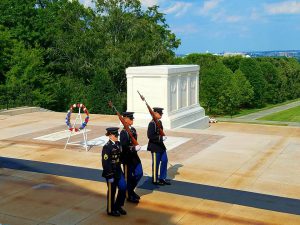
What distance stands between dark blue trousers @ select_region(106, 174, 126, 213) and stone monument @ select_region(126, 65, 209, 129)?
8423mm

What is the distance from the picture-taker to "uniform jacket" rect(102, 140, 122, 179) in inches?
267

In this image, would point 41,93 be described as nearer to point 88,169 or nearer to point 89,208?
point 88,169

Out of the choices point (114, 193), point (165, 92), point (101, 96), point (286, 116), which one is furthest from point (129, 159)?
point (286, 116)

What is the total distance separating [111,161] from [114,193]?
63 centimetres

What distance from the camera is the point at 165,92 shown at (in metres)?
15.4

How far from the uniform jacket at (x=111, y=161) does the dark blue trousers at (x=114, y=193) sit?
5.0 inches

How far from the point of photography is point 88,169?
33.3 feet

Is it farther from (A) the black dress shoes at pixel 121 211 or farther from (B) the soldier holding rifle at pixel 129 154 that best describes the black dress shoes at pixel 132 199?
(A) the black dress shoes at pixel 121 211

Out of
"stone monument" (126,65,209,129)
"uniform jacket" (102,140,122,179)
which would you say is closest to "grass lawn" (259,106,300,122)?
"stone monument" (126,65,209,129)

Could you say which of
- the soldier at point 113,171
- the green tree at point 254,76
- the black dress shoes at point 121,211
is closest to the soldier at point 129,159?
the soldier at point 113,171

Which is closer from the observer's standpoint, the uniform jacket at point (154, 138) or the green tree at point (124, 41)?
the uniform jacket at point (154, 138)

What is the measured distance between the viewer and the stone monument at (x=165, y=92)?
15.4 m

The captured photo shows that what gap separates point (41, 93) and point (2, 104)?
702 cm

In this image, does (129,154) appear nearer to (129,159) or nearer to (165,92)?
(129,159)
